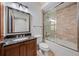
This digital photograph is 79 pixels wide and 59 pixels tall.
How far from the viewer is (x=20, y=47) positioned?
1.59 metres

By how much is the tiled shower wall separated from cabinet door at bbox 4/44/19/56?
2.10 ft

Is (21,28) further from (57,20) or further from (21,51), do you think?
(57,20)

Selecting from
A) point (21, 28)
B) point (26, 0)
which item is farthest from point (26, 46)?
point (26, 0)

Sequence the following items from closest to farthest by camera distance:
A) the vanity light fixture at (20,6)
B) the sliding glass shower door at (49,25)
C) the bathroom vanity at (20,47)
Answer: the bathroom vanity at (20,47), the vanity light fixture at (20,6), the sliding glass shower door at (49,25)

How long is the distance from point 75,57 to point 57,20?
1.97 feet

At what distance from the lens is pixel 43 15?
1696 millimetres

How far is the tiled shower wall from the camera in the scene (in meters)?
1.57

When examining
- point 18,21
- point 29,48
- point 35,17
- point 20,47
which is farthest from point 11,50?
point 35,17

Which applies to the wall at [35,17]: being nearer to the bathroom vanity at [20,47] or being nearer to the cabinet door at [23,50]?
the bathroom vanity at [20,47]

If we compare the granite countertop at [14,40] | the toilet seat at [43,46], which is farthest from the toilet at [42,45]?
the granite countertop at [14,40]

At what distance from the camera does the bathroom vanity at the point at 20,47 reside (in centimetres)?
148

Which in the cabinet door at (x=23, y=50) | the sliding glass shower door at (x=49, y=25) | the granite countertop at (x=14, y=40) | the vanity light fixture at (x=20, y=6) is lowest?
the cabinet door at (x=23, y=50)

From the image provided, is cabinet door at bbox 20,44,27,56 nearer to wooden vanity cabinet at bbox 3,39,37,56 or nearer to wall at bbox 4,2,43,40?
wooden vanity cabinet at bbox 3,39,37,56

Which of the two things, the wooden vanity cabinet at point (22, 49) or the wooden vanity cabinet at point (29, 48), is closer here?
the wooden vanity cabinet at point (22, 49)
